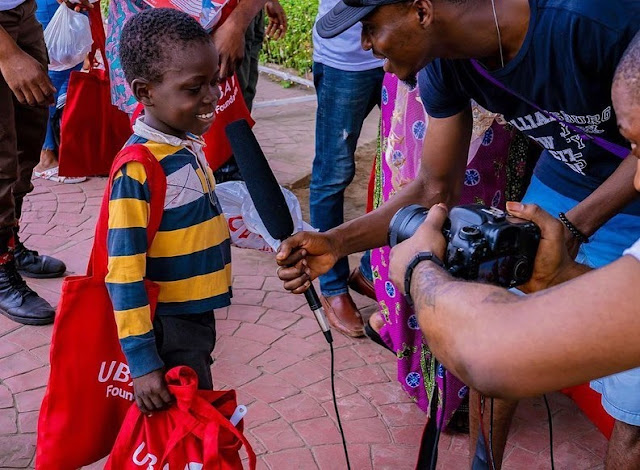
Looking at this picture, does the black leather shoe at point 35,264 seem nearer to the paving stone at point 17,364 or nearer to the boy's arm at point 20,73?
the paving stone at point 17,364

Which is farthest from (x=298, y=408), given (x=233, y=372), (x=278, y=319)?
(x=278, y=319)

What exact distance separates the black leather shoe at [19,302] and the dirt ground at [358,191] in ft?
6.15

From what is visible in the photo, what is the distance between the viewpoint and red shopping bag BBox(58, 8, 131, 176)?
5086 millimetres

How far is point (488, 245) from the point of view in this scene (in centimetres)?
188

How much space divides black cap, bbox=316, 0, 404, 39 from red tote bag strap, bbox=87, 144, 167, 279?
644 millimetres

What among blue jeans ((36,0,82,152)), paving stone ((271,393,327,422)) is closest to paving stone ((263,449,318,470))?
paving stone ((271,393,327,422))

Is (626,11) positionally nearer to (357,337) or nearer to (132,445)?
(132,445)

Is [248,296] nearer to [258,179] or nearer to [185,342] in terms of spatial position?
[185,342]

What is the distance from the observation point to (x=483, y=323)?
1.57 m

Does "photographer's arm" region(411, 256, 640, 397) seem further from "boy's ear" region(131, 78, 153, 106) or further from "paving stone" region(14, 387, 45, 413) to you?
"paving stone" region(14, 387, 45, 413)

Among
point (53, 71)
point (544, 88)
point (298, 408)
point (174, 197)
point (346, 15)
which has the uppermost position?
point (346, 15)

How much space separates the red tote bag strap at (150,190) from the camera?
2.40 metres

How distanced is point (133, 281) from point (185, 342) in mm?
336

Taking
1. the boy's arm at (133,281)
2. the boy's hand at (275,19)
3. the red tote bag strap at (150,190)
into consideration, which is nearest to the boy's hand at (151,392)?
the boy's arm at (133,281)
